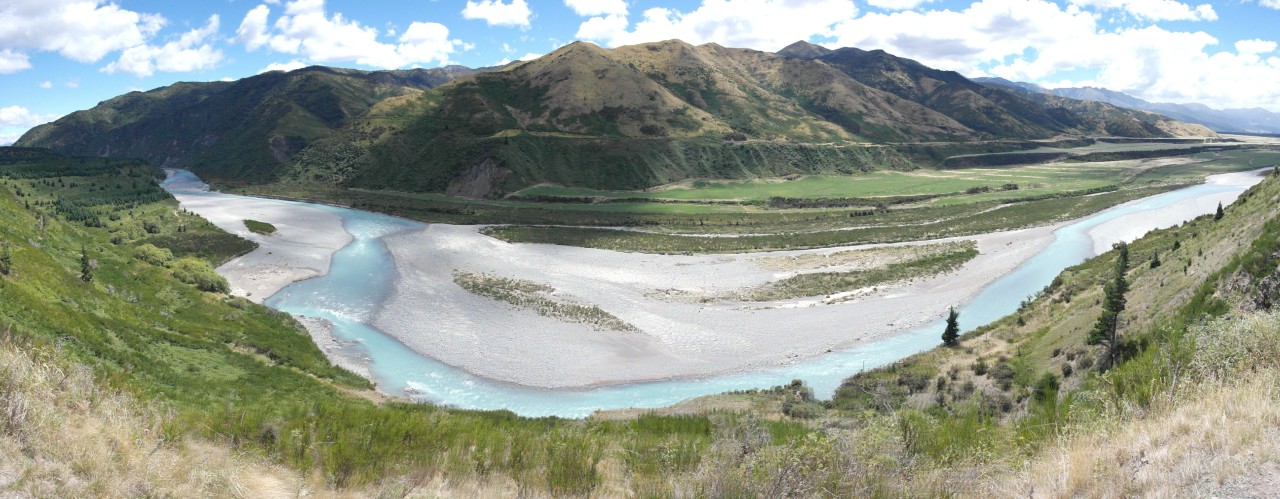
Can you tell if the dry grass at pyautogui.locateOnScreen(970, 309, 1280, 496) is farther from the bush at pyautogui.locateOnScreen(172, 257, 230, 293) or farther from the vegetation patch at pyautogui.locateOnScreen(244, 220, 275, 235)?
the vegetation patch at pyautogui.locateOnScreen(244, 220, 275, 235)

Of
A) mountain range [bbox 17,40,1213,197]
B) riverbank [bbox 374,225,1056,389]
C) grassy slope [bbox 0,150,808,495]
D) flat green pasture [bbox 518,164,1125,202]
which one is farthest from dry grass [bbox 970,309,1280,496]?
mountain range [bbox 17,40,1213,197]

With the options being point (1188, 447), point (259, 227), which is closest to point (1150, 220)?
point (1188, 447)

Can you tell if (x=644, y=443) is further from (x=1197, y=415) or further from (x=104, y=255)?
(x=104, y=255)

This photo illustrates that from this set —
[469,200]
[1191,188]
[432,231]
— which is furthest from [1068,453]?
[1191,188]

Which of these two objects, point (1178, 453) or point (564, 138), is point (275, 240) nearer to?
point (1178, 453)

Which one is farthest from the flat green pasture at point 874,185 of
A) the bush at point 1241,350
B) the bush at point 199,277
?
the bush at point 1241,350
